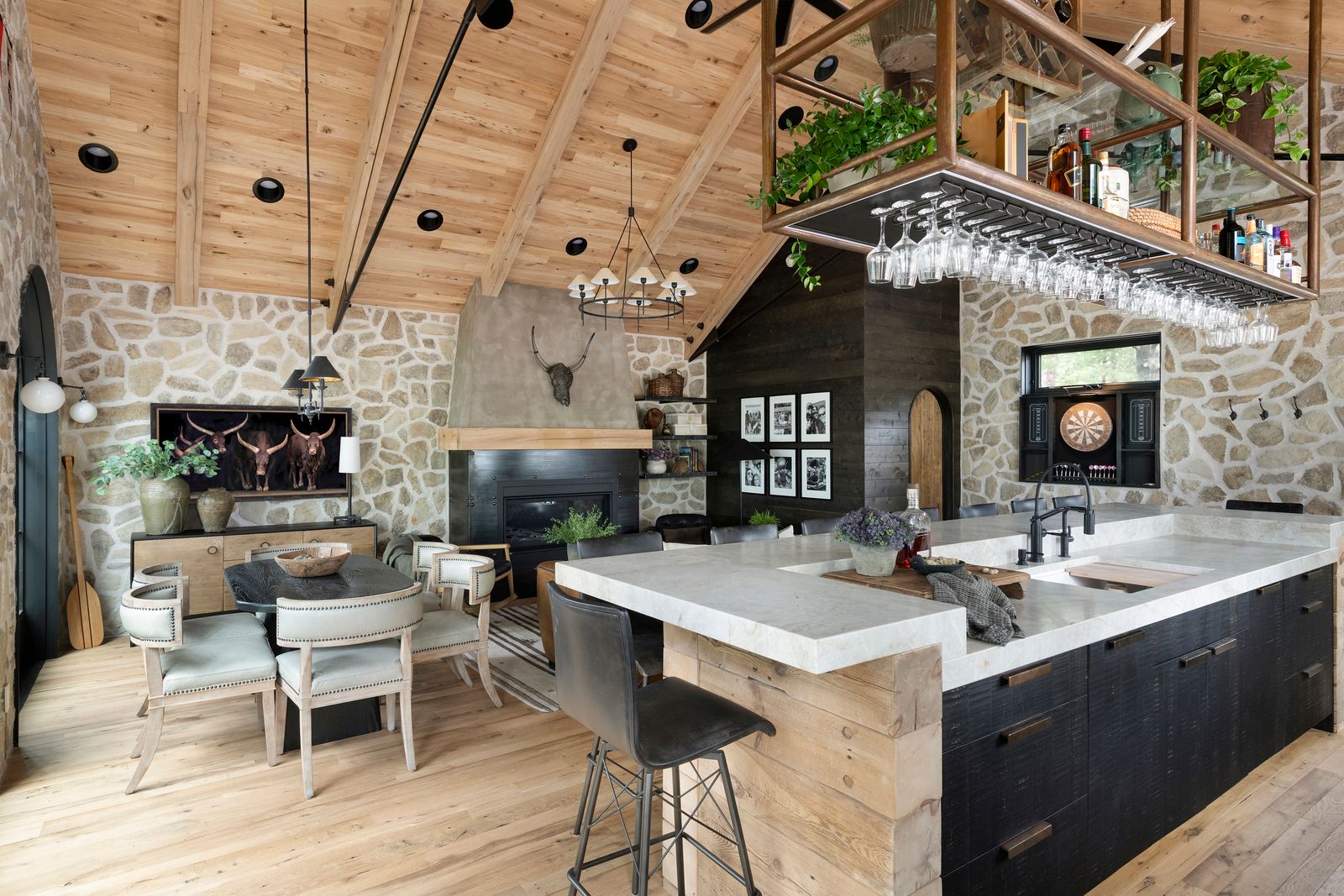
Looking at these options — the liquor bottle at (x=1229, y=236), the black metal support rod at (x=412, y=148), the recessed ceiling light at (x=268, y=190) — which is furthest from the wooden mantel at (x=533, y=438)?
the liquor bottle at (x=1229, y=236)

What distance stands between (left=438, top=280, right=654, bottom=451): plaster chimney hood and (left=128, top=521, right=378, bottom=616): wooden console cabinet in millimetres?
1587

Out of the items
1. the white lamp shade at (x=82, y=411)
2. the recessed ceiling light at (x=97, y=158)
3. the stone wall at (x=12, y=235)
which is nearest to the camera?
the stone wall at (x=12, y=235)

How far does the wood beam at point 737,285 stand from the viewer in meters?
7.18

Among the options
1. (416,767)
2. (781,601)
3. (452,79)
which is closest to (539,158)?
(452,79)

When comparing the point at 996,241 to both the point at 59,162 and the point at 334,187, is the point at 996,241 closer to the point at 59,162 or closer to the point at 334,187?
the point at 334,187

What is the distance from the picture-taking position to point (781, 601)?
1785 millimetres

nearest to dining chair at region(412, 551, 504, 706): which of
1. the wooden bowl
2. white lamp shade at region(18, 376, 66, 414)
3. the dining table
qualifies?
the dining table

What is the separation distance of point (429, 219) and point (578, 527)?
2.83m

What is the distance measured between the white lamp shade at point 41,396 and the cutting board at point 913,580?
440 cm

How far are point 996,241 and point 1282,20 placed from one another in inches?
91.1

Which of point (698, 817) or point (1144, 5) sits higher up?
point (1144, 5)

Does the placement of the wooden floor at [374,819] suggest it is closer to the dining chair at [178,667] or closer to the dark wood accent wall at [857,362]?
the dining chair at [178,667]

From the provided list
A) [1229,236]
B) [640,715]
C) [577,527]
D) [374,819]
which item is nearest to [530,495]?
[577,527]

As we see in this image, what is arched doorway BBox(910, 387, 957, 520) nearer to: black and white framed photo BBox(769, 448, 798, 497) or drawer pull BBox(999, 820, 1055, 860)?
black and white framed photo BBox(769, 448, 798, 497)
